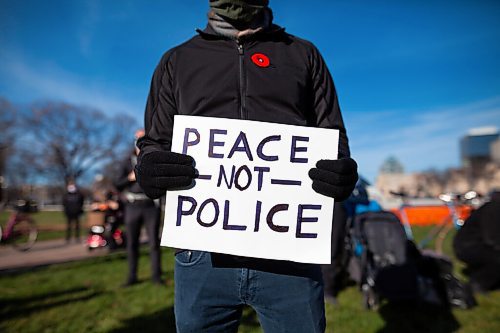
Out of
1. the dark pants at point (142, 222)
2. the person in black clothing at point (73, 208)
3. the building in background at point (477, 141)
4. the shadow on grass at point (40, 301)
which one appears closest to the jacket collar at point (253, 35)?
the dark pants at point (142, 222)

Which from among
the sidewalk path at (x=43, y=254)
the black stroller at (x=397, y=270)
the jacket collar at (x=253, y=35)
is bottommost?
the sidewalk path at (x=43, y=254)

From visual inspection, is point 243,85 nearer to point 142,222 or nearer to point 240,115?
point 240,115

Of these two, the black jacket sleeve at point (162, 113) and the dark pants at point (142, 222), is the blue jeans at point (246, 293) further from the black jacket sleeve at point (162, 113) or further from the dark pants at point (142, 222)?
the dark pants at point (142, 222)

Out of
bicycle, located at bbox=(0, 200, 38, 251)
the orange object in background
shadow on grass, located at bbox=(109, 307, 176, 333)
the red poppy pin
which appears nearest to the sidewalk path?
bicycle, located at bbox=(0, 200, 38, 251)

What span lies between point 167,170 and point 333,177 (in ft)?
2.05

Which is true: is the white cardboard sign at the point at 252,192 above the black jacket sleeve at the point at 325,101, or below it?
below

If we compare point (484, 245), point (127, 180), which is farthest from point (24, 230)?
point (484, 245)

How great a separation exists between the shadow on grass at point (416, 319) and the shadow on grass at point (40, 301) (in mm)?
3762

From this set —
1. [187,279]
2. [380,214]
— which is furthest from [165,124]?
[380,214]

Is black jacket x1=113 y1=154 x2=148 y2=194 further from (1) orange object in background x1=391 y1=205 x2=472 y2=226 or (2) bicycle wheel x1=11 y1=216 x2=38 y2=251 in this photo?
(1) orange object in background x1=391 y1=205 x2=472 y2=226

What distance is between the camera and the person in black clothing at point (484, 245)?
433cm

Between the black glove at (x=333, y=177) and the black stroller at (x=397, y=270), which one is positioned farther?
the black stroller at (x=397, y=270)

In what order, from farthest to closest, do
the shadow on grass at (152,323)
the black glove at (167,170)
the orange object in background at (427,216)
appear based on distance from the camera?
the orange object in background at (427,216)
the shadow on grass at (152,323)
the black glove at (167,170)

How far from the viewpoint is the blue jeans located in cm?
127
